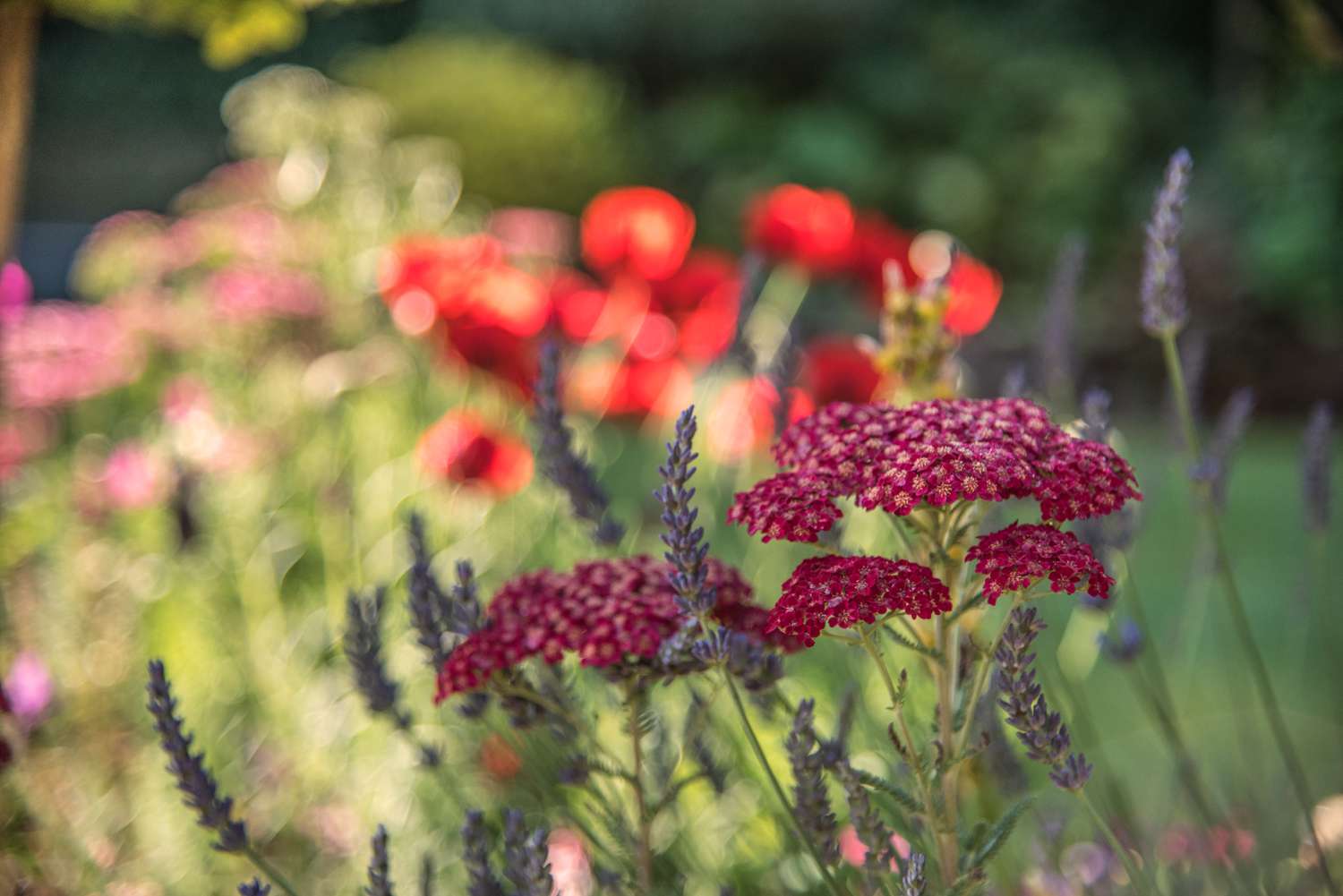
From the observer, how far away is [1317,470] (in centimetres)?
129

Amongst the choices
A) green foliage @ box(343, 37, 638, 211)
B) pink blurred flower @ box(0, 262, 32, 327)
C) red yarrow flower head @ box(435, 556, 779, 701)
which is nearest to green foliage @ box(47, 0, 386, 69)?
pink blurred flower @ box(0, 262, 32, 327)

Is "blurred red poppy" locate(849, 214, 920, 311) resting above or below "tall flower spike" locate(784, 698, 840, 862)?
below

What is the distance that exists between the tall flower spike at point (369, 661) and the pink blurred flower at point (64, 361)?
57.4 inches

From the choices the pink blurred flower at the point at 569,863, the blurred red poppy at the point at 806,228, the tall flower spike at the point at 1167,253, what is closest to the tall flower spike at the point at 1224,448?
the tall flower spike at the point at 1167,253

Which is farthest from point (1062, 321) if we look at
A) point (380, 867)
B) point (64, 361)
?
point (64, 361)

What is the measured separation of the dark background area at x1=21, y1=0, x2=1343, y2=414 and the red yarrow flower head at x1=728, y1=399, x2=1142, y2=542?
18.9 ft

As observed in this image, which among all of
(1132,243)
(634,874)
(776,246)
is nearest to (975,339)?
(1132,243)

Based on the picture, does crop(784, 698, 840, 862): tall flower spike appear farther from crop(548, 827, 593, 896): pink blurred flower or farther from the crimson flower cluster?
crop(548, 827, 593, 896): pink blurred flower

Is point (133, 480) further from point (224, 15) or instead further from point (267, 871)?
point (267, 871)

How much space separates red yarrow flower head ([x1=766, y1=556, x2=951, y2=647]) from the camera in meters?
0.68

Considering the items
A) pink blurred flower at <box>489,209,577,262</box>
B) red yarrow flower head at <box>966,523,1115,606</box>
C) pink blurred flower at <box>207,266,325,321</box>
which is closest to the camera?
red yarrow flower head at <box>966,523,1115,606</box>

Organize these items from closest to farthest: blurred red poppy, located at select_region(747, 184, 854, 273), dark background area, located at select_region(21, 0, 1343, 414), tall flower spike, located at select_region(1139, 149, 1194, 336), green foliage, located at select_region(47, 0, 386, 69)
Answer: tall flower spike, located at select_region(1139, 149, 1194, 336) → green foliage, located at select_region(47, 0, 386, 69) → blurred red poppy, located at select_region(747, 184, 854, 273) → dark background area, located at select_region(21, 0, 1343, 414)

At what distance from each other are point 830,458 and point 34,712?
118 cm

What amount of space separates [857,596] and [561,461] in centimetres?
48
